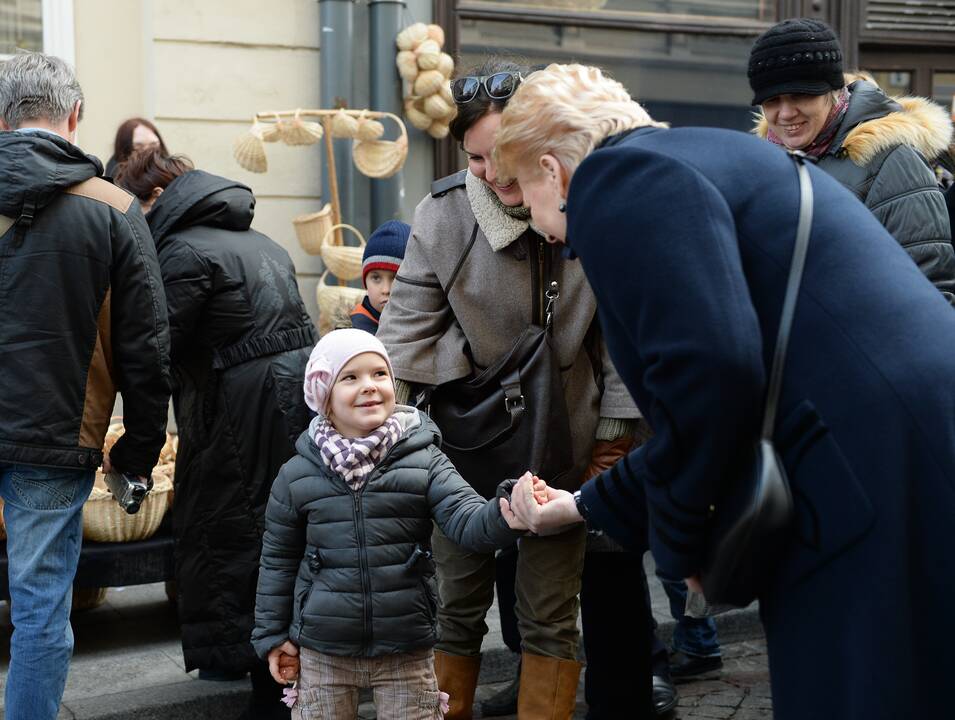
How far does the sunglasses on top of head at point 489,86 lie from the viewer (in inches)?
140

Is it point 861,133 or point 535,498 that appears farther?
point 861,133

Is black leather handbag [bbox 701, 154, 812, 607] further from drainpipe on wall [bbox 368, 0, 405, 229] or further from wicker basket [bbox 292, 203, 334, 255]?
drainpipe on wall [bbox 368, 0, 405, 229]

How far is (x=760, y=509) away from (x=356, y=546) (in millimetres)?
1553

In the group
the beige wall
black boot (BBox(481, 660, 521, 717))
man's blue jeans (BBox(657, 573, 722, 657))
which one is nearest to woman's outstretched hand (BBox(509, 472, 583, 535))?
black boot (BBox(481, 660, 521, 717))

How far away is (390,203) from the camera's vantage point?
6816mm

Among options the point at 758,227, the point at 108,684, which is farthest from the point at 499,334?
the point at 108,684

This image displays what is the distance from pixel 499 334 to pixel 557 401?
0.25 meters

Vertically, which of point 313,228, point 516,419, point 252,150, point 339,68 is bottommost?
point 516,419

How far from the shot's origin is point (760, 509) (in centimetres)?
196

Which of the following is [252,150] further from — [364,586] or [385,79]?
[364,586]

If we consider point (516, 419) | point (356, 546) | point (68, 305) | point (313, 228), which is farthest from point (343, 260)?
point (356, 546)

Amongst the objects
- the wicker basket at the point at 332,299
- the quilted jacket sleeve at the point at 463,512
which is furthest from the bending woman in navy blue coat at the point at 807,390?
the wicker basket at the point at 332,299

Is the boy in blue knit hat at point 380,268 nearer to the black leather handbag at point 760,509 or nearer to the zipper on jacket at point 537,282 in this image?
the zipper on jacket at point 537,282

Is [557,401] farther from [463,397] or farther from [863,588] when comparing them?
[863,588]
